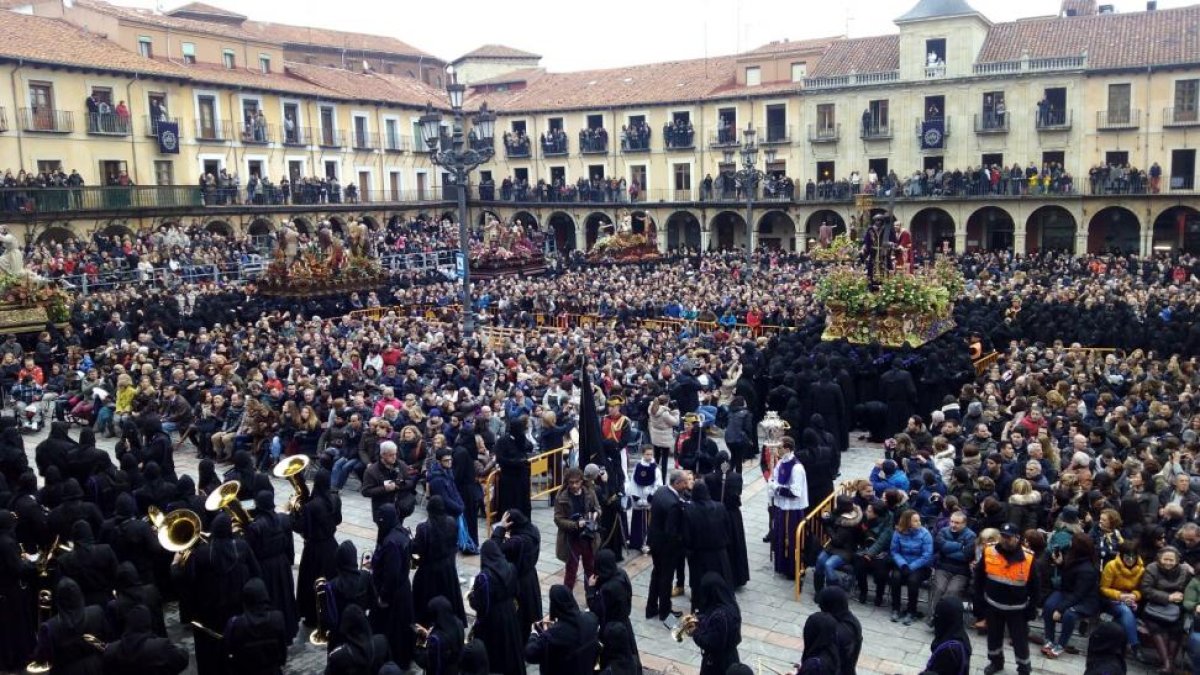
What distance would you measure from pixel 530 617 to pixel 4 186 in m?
29.5

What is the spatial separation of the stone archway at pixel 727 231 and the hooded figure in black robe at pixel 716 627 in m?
39.9

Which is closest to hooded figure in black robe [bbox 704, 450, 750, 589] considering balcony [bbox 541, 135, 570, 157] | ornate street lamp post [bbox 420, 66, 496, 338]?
ornate street lamp post [bbox 420, 66, 496, 338]

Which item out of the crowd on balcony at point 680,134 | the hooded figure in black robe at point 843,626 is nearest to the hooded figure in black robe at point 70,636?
the hooded figure in black robe at point 843,626

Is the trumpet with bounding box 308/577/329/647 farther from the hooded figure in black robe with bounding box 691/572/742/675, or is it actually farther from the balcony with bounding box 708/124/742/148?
the balcony with bounding box 708/124/742/148

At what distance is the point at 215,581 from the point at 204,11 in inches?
1892

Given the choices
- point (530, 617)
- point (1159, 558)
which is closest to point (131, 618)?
point (530, 617)

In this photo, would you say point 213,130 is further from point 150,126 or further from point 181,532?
point 181,532

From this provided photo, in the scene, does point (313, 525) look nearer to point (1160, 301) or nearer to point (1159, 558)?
point (1159, 558)

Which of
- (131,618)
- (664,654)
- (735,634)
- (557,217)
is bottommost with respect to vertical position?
(664,654)

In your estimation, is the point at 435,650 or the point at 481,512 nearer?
the point at 435,650

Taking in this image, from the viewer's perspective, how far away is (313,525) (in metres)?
9.47

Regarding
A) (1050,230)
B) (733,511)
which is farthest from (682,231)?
(733,511)

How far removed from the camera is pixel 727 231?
160ft

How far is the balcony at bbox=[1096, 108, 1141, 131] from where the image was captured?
124 feet
